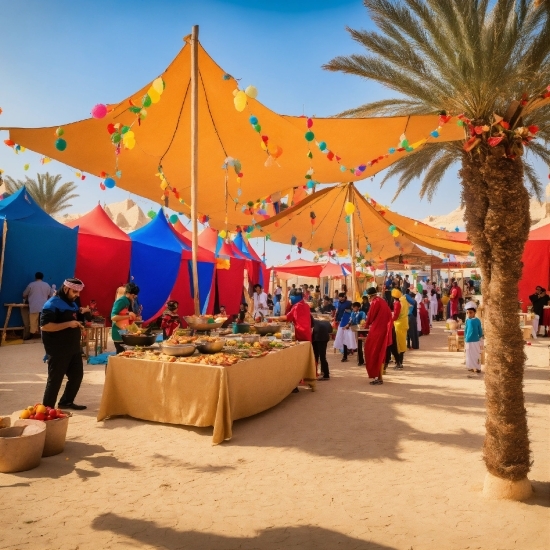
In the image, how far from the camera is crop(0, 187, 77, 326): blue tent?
11.0 meters

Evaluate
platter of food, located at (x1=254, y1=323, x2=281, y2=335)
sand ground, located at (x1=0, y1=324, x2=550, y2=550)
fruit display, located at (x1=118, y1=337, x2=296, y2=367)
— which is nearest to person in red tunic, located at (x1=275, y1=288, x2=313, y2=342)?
platter of food, located at (x1=254, y1=323, x2=281, y2=335)

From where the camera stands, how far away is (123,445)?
4.42 meters

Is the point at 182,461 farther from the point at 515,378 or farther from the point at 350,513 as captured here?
the point at 515,378

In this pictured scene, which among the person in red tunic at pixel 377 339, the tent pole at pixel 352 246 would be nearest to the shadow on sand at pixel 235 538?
the person in red tunic at pixel 377 339

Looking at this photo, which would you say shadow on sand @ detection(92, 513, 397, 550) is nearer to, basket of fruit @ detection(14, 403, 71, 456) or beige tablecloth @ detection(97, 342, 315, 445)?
basket of fruit @ detection(14, 403, 71, 456)

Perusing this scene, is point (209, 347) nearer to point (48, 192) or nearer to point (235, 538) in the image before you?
point (235, 538)

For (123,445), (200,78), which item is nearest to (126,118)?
(200,78)

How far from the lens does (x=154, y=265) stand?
13.4 meters

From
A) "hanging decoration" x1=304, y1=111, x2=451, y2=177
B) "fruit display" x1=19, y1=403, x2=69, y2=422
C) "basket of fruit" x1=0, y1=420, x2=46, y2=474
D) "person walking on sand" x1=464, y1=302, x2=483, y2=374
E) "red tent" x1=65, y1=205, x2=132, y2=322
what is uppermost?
"hanging decoration" x1=304, y1=111, x2=451, y2=177

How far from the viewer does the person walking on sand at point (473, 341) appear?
8344mm

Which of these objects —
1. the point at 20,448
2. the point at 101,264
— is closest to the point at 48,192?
the point at 101,264

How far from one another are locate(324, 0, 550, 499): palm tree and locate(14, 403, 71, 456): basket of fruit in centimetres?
354

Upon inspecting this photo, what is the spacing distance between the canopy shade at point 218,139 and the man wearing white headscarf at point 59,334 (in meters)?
3.12

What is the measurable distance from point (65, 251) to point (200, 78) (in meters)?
7.06
